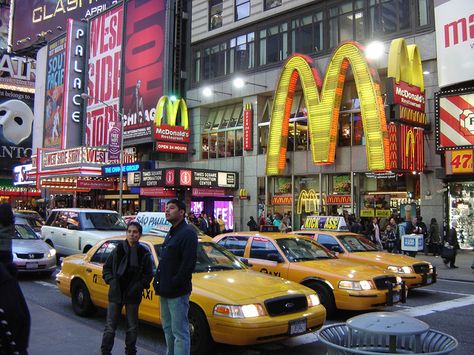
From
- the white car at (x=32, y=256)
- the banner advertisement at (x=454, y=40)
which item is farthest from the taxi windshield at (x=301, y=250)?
the banner advertisement at (x=454, y=40)

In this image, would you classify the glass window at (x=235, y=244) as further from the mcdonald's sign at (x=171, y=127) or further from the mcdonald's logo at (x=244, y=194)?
the mcdonald's sign at (x=171, y=127)

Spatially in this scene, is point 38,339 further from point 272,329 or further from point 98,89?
point 98,89

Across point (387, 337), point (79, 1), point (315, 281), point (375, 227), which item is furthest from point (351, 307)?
point (79, 1)

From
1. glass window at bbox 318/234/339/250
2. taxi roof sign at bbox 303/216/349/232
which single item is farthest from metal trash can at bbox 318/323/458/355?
taxi roof sign at bbox 303/216/349/232

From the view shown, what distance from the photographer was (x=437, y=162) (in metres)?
21.7

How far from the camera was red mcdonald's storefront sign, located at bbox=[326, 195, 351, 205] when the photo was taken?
2536cm

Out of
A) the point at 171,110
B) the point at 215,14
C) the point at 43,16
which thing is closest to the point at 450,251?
the point at 171,110

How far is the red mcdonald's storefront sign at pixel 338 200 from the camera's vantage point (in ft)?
83.2

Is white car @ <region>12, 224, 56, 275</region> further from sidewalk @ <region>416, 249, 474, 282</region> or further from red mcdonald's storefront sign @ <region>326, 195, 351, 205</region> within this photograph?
red mcdonald's storefront sign @ <region>326, 195, 351, 205</region>

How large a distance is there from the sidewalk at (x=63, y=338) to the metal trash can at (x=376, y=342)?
3665 mm

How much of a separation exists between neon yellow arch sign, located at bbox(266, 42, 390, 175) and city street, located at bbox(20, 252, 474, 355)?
10597 mm

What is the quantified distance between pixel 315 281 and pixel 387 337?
582cm

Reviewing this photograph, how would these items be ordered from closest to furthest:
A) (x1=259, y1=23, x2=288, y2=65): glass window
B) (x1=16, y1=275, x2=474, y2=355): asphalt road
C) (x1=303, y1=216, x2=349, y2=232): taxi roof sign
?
(x1=16, y1=275, x2=474, y2=355): asphalt road, (x1=303, y1=216, x2=349, y2=232): taxi roof sign, (x1=259, y1=23, x2=288, y2=65): glass window

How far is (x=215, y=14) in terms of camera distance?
34.3 meters
